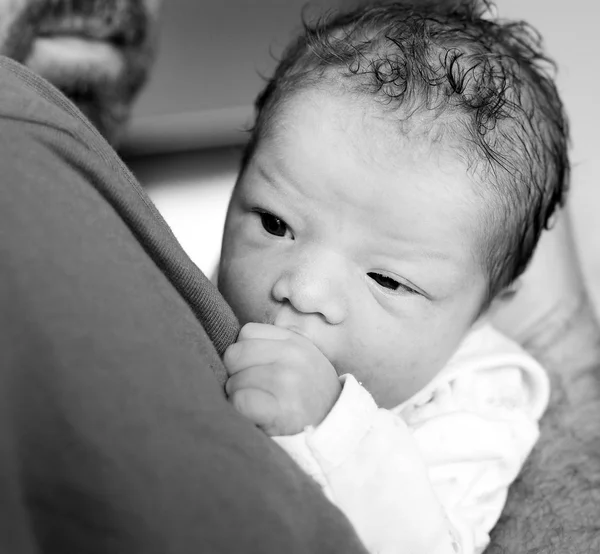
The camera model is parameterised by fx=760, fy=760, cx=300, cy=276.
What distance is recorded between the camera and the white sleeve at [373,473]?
1.81ft

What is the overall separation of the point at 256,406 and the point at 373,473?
111mm

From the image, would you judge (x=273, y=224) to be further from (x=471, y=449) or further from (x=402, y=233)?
(x=471, y=449)

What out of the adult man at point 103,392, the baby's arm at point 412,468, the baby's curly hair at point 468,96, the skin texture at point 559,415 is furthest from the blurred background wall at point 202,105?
the adult man at point 103,392

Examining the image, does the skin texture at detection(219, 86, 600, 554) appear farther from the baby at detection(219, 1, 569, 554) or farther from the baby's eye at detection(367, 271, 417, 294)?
the baby's eye at detection(367, 271, 417, 294)

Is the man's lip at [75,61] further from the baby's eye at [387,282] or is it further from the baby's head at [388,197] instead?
the baby's eye at [387,282]

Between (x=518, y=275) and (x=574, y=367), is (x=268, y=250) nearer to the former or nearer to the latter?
(x=518, y=275)

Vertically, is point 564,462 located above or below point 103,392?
below

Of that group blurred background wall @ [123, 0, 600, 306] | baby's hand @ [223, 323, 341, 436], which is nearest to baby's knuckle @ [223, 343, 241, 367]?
baby's hand @ [223, 323, 341, 436]

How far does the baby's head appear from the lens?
722 mm

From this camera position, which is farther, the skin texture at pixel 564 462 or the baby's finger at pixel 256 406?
the skin texture at pixel 564 462

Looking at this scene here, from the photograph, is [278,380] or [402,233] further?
[402,233]

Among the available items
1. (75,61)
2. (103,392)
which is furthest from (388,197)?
(75,61)

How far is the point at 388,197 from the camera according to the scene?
0.72 metres

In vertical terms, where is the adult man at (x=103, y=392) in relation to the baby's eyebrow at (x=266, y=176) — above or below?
above
